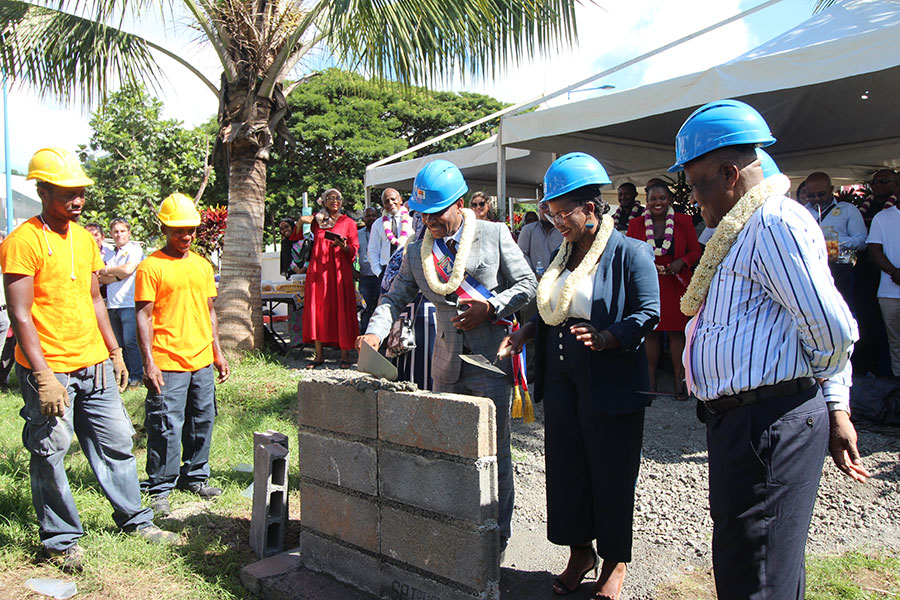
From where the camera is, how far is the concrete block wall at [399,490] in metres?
2.87

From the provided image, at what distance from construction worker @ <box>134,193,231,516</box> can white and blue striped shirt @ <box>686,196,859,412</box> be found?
11.4ft

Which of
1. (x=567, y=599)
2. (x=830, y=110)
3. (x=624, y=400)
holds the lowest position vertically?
(x=567, y=599)

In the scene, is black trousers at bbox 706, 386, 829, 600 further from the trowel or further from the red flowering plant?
the red flowering plant

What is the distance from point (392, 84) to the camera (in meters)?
7.22

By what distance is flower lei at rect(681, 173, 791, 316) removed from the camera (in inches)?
81.7

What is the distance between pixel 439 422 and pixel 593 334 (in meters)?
0.75

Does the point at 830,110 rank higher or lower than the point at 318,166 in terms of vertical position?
lower

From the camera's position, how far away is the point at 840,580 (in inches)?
128

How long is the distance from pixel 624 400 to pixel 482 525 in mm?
833

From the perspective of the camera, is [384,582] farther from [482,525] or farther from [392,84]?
[392,84]

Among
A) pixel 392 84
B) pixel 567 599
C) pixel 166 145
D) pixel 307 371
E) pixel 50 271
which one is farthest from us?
pixel 166 145

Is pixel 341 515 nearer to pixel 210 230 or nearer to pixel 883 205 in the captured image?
pixel 883 205

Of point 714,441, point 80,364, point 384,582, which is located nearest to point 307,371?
point 80,364

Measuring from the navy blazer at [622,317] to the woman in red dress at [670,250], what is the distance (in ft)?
10.6
